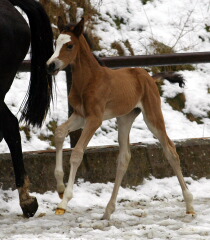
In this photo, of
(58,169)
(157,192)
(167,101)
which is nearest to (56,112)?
(167,101)

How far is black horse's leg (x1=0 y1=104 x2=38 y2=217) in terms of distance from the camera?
5797mm

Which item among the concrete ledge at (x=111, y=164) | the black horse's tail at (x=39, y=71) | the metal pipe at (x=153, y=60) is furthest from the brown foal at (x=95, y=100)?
the metal pipe at (x=153, y=60)

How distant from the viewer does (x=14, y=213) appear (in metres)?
5.97

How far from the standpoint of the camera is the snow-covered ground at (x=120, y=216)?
500 cm

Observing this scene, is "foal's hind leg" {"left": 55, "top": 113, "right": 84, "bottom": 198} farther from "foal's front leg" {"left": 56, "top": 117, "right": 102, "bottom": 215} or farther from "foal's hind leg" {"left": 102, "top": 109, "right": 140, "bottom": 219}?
"foal's hind leg" {"left": 102, "top": 109, "right": 140, "bottom": 219}

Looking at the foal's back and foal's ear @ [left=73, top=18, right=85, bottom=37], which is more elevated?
foal's ear @ [left=73, top=18, right=85, bottom=37]

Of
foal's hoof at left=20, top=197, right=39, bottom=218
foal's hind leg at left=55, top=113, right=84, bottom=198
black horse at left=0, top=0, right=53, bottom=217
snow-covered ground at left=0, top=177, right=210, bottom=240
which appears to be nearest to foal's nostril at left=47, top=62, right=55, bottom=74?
foal's hind leg at left=55, top=113, right=84, bottom=198

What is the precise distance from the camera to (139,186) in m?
6.89

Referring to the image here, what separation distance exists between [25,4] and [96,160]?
163cm

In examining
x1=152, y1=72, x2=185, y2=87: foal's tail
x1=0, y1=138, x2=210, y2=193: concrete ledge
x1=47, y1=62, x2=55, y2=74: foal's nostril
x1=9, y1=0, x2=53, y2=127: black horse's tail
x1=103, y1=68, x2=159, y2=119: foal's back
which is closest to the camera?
x1=47, y1=62, x2=55, y2=74: foal's nostril

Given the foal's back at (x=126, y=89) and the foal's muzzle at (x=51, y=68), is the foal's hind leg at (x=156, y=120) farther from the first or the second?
the foal's muzzle at (x=51, y=68)

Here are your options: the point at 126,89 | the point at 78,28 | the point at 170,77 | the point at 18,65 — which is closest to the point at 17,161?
the point at 18,65

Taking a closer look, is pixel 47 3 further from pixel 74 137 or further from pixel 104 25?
pixel 74 137

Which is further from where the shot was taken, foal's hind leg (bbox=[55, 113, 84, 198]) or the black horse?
the black horse
